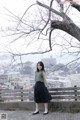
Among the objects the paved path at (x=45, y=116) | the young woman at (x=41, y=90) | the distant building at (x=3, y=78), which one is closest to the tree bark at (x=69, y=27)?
the young woman at (x=41, y=90)

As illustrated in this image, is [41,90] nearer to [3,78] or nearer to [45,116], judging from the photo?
[45,116]

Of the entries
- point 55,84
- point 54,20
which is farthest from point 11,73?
point 54,20

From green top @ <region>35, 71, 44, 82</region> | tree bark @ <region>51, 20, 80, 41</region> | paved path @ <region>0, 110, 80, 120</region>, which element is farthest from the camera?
green top @ <region>35, 71, 44, 82</region>

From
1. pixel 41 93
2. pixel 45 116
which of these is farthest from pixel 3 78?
pixel 45 116

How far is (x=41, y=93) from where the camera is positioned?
14117 mm

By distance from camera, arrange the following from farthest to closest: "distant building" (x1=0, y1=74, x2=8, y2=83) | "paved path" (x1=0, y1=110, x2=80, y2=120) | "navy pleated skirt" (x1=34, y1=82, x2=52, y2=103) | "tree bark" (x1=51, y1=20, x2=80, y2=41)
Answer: "distant building" (x1=0, y1=74, x2=8, y2=83) → "navy pleated skirt" (x1=34, y1=82, x2=52, y2=103) → "paved path" (x1=0, y1=110, x2=80, y2=120) → "tree bark" (x1=51, y1=20, x2=80, y2=41)

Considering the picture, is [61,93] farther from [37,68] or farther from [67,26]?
[67,26]

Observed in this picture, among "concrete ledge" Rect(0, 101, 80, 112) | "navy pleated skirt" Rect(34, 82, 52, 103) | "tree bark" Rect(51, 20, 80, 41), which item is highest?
"tree bark" Rect(51, 20, 80, 41)

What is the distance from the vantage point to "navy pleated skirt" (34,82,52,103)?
14.1 metres

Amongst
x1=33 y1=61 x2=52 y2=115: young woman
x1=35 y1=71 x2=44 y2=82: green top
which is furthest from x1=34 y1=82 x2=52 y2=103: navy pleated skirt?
x1=35 y1=71 x2=44 y2=82: green top

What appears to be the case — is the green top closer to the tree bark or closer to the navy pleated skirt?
the navy pleated skirt

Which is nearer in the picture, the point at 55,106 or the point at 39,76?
the point at 39,76

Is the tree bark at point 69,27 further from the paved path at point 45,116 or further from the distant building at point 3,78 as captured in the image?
the distant building at point 3,78

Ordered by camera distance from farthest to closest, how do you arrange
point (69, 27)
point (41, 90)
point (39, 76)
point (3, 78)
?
point (3, 78), point (41, 90), point (39, 76), point (69, 27)
